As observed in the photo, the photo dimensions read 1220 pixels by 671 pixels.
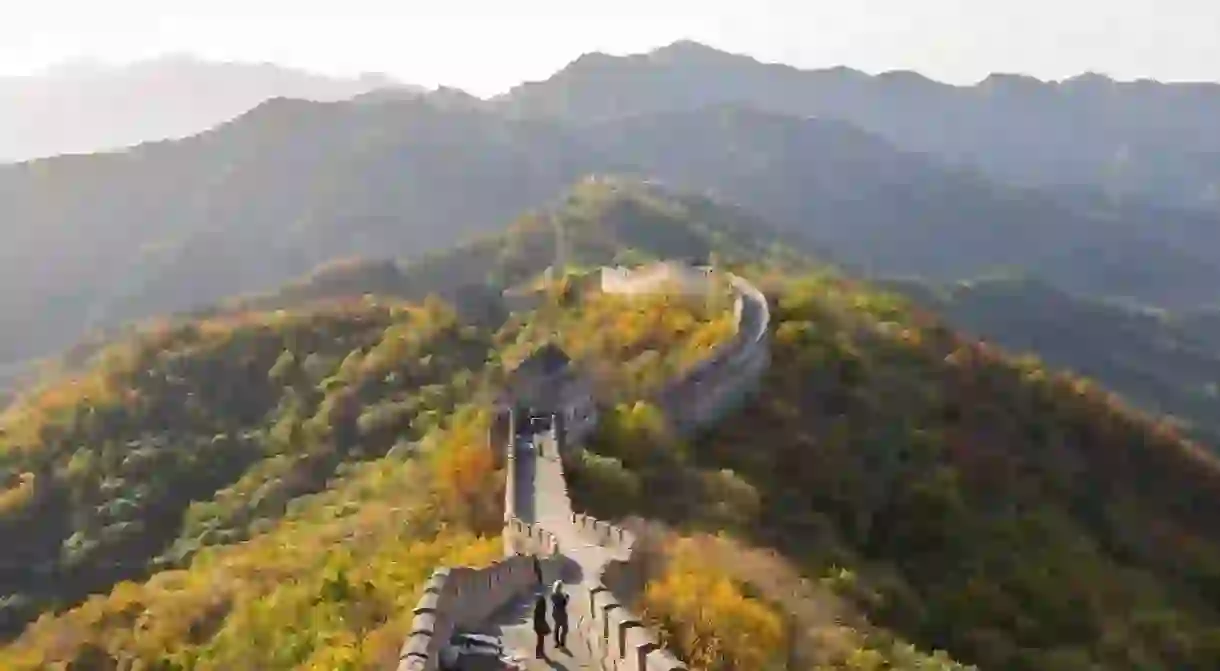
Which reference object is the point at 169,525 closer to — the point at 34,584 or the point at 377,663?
the point at 34,584

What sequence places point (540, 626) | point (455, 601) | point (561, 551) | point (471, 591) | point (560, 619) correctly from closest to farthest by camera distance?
point (540, 626) < point (560, 619) < point (455, 601) < point (471, 591) < point (561, 551)

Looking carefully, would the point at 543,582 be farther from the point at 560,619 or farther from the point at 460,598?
the point at 560,619

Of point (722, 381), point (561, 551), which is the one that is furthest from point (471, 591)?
point (722, 381)

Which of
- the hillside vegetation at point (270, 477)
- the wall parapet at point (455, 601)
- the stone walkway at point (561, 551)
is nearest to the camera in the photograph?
the wall parapet at point (455, 601)

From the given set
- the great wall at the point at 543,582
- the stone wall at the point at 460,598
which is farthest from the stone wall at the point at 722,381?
the stone wall at the point at 460,598

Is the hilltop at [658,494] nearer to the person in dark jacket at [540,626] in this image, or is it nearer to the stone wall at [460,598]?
the stone wall at [460,598]

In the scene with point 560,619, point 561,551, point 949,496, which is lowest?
point 949,496

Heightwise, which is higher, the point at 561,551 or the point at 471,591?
the point at 471,591

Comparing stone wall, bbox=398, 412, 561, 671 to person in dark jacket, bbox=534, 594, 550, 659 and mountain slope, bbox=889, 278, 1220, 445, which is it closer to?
person in dark jacket, bbox=534, 594, 550, 659
